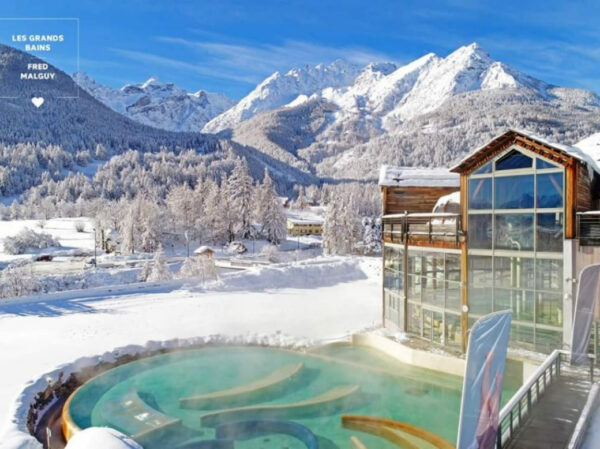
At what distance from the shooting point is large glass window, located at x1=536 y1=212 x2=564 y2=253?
398 inches

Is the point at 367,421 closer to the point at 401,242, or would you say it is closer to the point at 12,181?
the point at 401,242

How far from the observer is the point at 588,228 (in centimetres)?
977

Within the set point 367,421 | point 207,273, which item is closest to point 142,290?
point 207,273

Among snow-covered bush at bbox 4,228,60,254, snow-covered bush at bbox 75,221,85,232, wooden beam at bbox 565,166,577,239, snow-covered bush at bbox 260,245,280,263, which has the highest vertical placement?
wooden beam at bbox 565,166,577,239

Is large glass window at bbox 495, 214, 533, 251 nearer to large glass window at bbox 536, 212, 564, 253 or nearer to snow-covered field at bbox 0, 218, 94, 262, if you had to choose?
large glass window at bbox 536, 212, 564, 253

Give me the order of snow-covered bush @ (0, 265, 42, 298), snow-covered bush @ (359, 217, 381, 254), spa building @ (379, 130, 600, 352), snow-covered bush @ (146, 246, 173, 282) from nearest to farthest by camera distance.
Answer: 1. spa building @ (379, 130, 600, 352)
2. snow-covered bush @ (0, 265, 42, 298)
3. snow-covered bush @ (146, 246, 173, 282)
4. snow-covered bush @ (359, 217, 381, 254)

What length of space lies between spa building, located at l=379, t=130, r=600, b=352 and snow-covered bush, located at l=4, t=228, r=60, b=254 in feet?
172

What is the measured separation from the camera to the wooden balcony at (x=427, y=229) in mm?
11859

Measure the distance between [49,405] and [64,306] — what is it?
10006 millimetres

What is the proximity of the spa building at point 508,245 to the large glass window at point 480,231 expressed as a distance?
1.0 inches

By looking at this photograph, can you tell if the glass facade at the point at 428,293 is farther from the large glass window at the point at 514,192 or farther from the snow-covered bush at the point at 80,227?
the snow-covered bush at the point at 80,227

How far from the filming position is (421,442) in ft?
26.8

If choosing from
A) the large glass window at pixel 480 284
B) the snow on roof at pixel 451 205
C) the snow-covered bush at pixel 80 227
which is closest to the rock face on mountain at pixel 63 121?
the snow-covered bush at pixel 80 227

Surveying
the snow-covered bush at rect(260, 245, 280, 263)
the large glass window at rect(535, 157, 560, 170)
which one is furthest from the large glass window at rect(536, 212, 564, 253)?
the snow-covered bush at rect(260, 245, 280, 263)
